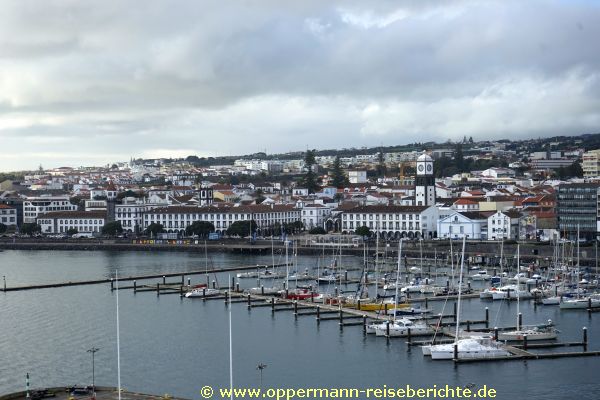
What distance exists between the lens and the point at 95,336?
72.1 ft

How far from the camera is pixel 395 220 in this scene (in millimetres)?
47594

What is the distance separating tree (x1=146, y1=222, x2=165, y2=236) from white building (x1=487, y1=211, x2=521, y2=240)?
56.0 feet

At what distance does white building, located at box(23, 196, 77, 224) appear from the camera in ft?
196

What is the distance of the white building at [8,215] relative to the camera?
197ft

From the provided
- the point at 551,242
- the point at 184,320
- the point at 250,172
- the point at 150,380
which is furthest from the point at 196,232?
the point at 250,172

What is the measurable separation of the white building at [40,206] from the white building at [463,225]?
24.5 m

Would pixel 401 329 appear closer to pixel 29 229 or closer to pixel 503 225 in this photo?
pixel 503 225

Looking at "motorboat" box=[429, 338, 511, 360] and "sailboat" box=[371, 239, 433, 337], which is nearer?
"motorboat" box=[429, 338, 511, 360]

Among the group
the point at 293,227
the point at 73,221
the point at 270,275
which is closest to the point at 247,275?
the point at 270,275

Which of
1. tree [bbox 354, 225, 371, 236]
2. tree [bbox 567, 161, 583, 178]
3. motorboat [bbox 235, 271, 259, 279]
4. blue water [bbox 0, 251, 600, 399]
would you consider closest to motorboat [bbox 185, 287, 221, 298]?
blue water [bbox 0, 251, 600, 399]

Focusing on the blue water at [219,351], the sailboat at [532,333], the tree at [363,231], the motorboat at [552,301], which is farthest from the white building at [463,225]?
the sailboat at [532,333]

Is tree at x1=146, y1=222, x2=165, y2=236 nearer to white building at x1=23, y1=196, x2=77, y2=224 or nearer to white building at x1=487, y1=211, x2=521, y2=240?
white building at x1=23, y1=196, x2=77, y2=224

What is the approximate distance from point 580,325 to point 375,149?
122 m

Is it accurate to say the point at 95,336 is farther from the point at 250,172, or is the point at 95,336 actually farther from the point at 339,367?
the point at 250,172
